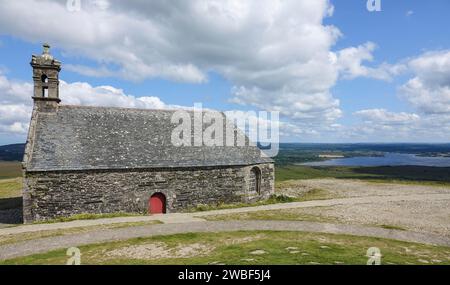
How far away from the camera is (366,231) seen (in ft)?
56.7

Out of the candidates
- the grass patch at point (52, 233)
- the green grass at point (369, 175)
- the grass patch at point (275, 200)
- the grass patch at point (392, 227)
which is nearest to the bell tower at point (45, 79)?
the grass patch at point (52, 233)

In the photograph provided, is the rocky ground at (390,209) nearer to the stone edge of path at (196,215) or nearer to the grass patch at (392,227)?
the grass patch at (392,227)

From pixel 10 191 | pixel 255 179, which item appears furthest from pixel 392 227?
pixel 10 191

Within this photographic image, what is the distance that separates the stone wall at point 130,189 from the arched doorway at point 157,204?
318 mm

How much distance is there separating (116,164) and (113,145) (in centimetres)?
188

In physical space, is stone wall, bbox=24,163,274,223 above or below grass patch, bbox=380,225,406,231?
above

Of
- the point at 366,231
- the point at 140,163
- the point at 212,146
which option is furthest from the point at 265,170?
the point at 366,231

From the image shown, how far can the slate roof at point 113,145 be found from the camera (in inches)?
882

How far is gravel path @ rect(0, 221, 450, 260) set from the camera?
1492 cm

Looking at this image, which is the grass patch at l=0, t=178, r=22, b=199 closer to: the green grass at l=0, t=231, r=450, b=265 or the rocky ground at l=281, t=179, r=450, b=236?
the green grass at l=0, t=231, r=450, b=265

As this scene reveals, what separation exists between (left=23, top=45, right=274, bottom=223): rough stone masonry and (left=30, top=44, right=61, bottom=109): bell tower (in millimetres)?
64

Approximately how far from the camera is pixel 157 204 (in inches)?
965

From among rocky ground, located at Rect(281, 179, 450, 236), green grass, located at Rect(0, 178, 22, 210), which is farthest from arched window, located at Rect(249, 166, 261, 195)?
green grass, located at Rect(0, 178, 22, 210)
